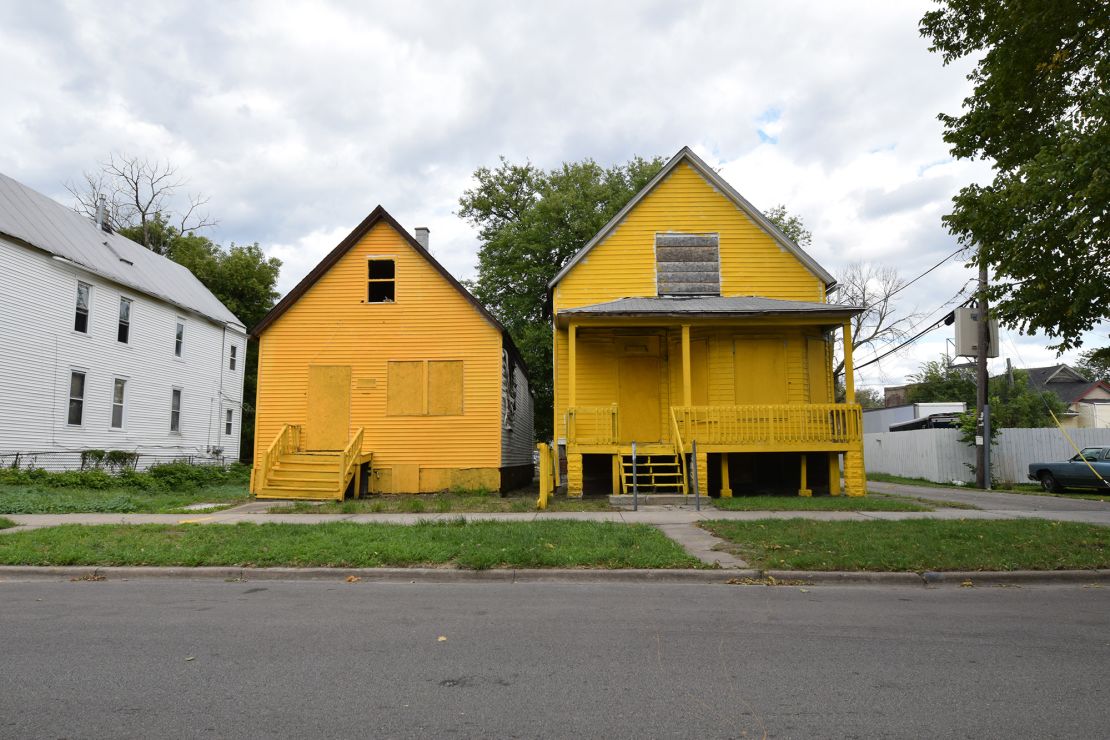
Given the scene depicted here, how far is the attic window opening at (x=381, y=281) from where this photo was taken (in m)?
17.8

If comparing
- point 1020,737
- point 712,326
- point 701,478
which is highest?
point 712,326

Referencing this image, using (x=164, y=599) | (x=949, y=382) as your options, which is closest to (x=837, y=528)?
(x=164, y=599)

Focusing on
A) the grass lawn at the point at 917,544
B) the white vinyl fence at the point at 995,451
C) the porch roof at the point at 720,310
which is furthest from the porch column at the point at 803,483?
the white vinyl fence at the point at 995,451

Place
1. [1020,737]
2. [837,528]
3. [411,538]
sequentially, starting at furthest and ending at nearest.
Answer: [837,528] < [411,538] < [1020,737]

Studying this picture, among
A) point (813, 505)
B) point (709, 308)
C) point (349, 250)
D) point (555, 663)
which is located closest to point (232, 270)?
point (349, 250)

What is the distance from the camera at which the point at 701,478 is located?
1444 centimetres

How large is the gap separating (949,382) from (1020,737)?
46.7m

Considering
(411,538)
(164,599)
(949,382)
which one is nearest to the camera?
(164,599)

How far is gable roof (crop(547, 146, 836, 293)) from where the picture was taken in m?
17.7

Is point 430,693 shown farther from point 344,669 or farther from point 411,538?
point 411,538

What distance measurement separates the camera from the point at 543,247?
102 ft

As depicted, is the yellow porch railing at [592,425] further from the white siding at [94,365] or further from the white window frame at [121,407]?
the white window frame at [121,407]

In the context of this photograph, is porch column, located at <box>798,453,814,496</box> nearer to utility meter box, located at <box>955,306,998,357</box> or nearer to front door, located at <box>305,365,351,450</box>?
utility meter box, located at <box>955,306,998,357</box>

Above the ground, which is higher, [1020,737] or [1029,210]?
[1029,210]
